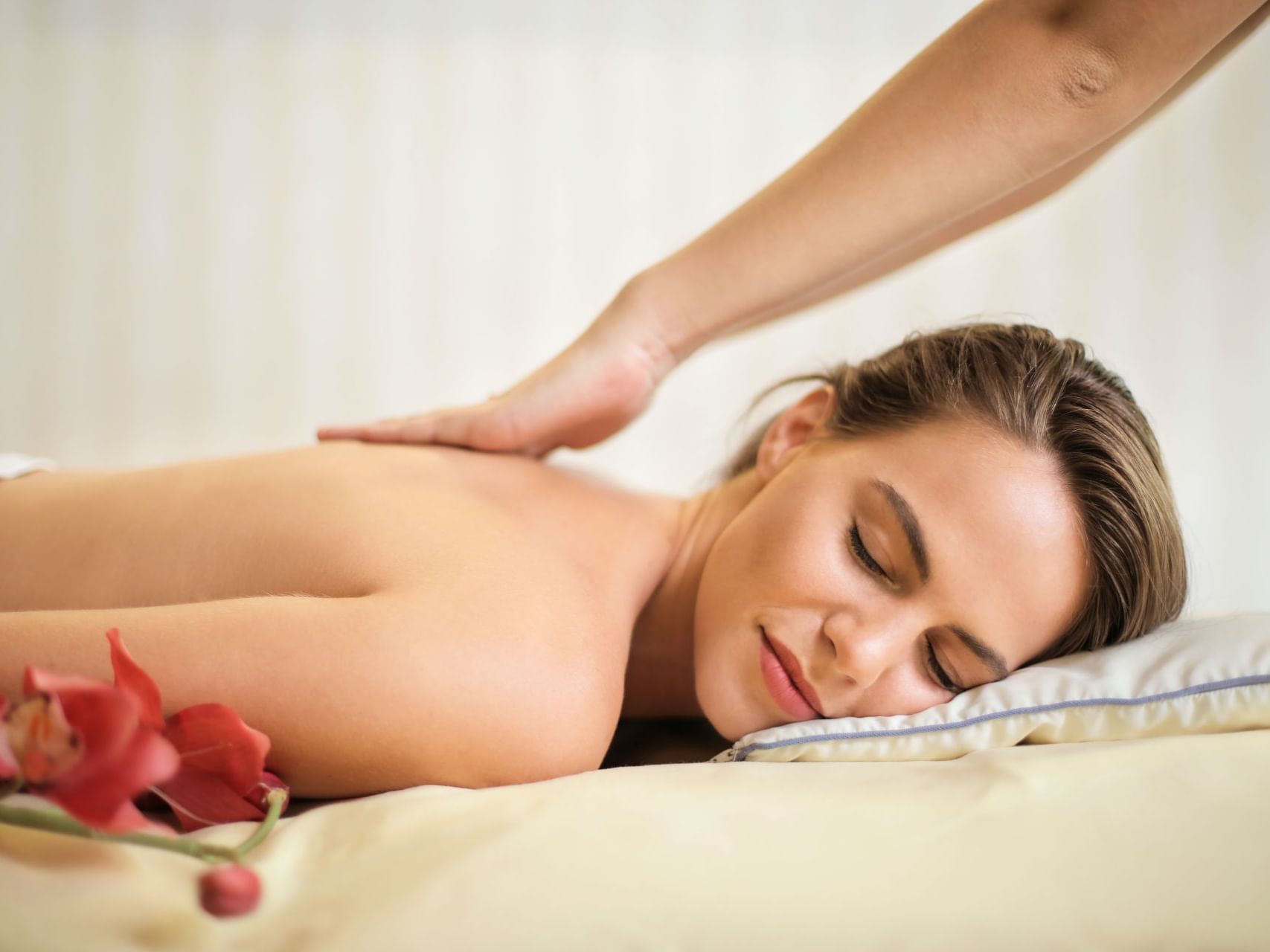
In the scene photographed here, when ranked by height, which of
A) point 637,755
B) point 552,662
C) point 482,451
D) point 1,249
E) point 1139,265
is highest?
point 1,249

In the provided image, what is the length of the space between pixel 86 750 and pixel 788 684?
706 millimetres

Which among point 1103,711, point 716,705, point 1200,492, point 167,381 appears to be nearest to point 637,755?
point 716,705

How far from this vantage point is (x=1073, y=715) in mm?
975

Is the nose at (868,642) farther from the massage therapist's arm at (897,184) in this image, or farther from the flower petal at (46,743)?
the flower petal at (46,743)

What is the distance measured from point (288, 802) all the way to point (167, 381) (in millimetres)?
1619

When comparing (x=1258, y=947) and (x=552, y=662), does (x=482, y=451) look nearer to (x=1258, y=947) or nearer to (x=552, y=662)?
(x=552, y=662)

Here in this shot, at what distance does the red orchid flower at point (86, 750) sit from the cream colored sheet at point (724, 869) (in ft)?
0.35

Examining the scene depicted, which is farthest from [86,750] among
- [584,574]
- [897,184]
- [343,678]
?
[897,184]

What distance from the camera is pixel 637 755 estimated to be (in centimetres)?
128

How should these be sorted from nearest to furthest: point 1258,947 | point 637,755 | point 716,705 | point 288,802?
point 1258,947
point 288,802
point 716,705
point 637,755

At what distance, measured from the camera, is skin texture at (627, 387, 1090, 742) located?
3.36ft

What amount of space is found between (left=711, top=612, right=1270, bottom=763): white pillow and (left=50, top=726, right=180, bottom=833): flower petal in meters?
0.62

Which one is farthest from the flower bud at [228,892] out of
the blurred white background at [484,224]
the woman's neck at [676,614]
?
the blurred white background at [484,224]

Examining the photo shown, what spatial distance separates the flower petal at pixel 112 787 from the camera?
0.53 m
